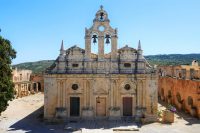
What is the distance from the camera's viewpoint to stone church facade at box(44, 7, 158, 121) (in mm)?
28953

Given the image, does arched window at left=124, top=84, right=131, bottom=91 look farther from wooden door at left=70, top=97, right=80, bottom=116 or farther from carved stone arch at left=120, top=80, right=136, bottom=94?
wooden door at left=70, top=97, right=80, bottom=116

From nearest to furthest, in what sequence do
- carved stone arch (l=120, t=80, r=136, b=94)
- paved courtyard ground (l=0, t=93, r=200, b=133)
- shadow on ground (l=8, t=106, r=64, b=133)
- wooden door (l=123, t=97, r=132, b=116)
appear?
paved courtyard ground (l=0, t=93, r=200, b=133) → shadow on ground (l=8, t=106, r=64, b=133) → carved stone arch (l=120, t=80, r=136, b=94) → wooden door (l=123, t=97, r=132, b=116)

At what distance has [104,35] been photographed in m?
29.3

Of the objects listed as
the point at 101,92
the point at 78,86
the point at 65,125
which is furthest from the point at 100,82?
the point at 65,125

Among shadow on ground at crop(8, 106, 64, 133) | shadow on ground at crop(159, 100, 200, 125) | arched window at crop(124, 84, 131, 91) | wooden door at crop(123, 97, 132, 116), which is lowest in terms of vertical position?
shadow on ground at crop(8, 106, 64, 133)

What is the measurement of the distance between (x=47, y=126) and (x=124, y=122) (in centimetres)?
722

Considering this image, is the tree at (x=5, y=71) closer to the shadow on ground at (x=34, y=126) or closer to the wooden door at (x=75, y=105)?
the shadow on ground at (x=34, y=126)

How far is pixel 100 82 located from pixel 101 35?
4.64 metres

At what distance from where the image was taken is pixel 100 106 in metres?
29.3

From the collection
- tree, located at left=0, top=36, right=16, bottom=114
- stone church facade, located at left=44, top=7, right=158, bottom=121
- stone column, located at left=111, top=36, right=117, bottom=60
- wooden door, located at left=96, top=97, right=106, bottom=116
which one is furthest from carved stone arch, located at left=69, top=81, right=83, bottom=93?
tree, located at left=0, top=36, right=16, bottom=114

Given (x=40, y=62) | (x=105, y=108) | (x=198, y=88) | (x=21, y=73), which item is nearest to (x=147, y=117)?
(x=105, y=108)

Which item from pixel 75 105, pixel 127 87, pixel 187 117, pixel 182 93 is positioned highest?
pixel 127 87

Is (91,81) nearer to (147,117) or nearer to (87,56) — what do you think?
(87,56)

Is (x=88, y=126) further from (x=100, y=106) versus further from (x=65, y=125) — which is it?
(x=100, y=106)
